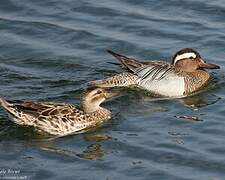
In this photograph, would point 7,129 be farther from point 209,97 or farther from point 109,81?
point 209,97

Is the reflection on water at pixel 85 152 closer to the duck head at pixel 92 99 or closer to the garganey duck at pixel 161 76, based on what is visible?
the duck head at pixel 92 99

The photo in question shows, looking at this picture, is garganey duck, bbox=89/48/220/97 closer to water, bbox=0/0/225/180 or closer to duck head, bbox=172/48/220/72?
duck head, bbox=172/48/220/72

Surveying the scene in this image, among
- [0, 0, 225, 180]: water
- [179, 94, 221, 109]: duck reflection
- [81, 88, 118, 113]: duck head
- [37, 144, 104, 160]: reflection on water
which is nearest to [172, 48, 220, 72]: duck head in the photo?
[0, 0, 225, 180]: water

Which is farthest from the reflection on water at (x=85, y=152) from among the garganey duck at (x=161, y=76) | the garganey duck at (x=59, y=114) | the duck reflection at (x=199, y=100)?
the garganey duck at (x=161, y=76)

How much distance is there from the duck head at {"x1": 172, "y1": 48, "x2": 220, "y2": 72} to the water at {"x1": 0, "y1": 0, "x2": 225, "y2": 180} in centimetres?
42

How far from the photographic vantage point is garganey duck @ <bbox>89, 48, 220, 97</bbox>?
16797mm

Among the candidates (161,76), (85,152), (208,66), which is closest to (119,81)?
(161,76)

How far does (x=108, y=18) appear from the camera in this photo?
19.9 meters

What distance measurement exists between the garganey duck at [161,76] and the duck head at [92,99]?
1.52m

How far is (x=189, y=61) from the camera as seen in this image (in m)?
17.2

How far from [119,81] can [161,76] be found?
2.65ft

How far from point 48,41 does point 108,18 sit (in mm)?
1705

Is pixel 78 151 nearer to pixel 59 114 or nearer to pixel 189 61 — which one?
pixel 59 114

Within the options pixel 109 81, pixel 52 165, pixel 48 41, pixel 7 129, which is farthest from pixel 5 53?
pixel 52 165
